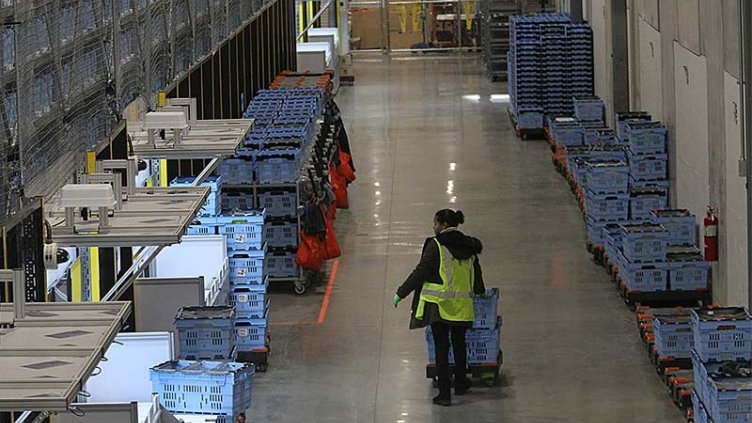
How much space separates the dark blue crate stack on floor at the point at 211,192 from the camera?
16.1 metres

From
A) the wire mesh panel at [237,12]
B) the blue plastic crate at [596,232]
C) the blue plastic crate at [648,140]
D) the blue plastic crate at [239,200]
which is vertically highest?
the wire mesh panel at [237,12]

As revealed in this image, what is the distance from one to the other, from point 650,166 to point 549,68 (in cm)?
961

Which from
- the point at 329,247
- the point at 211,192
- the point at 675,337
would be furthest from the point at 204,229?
the point at 675,337

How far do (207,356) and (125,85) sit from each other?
238cm

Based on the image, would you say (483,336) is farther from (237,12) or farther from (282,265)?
(237,12)

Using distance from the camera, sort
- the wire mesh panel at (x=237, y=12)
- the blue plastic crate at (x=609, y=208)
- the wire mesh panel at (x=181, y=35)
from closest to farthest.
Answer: the wire mesh panel at (x=181, y=35) < the blue plastic crate at (x=609, y=208) < the wire mesh panel at (x=237, y=12)

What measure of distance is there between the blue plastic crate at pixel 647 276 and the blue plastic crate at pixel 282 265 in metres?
4.00

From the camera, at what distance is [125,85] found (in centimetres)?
1236

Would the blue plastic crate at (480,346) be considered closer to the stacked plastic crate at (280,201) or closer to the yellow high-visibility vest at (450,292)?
the yellow high-visibility vest at (450,292)

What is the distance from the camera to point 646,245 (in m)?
16.6

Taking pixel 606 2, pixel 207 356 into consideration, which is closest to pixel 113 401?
Result: pixel 207 356

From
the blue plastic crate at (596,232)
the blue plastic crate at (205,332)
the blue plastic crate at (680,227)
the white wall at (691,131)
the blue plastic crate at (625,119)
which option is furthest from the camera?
the blue plastic crate at (625,119)

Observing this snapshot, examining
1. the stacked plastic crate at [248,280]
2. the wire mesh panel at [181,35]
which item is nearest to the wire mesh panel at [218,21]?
the wire mesh panel at [181,35]

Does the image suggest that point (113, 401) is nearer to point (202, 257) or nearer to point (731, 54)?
point (202, 257)
